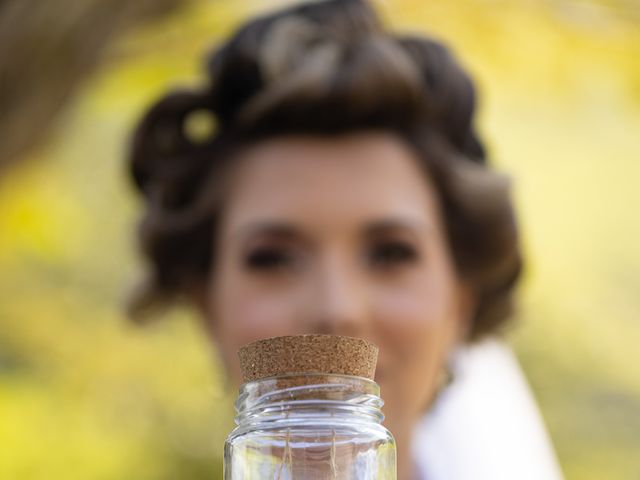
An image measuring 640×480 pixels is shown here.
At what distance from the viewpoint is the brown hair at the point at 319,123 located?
3.08ft

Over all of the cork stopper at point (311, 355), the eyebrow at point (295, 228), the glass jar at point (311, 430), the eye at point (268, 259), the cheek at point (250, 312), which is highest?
the eyebrow at point (295, 228)

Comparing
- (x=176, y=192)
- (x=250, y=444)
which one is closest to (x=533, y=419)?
(x=176, y=192)

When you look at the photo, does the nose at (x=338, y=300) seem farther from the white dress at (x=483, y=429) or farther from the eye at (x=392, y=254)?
the white dress at (x=483, y=429)

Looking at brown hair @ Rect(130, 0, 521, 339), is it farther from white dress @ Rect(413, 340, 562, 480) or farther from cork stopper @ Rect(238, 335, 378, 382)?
cork stopper @ Rect(238, 335, 378, 382)

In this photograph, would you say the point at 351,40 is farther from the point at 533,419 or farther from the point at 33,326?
the point at 33,326

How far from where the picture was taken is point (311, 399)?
1.05ft

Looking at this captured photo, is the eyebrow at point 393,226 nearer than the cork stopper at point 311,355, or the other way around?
the cork stopper at point 311,355

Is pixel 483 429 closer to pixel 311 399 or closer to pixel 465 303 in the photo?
pixel 465 303

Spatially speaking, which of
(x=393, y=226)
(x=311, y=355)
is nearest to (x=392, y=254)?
(x=393, y=226)

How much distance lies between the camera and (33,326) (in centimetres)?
239

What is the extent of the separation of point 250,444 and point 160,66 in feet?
6.95

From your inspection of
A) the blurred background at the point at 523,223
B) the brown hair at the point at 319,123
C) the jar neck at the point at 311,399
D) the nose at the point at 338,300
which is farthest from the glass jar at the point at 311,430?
the blurred background at the point at 523,223

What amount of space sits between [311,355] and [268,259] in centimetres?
58

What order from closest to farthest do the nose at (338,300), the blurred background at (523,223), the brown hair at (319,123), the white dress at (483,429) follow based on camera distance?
the nose at (338,300), the brown hair at (319,123), the white dress at (483,429), the blurred background at (523,223)
